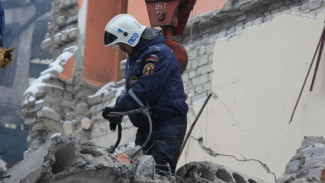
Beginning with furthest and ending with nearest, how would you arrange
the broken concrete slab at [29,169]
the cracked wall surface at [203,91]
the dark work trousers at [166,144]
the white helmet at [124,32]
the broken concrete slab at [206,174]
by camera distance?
the cracked wall surface at [203,91] → the white helmet at [124,32] → the dark work trousers at [166,144] → the broken concrete slab at [206,174] → the broken concrete slab at [29,169]

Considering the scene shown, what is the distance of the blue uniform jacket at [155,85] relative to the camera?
5547mm

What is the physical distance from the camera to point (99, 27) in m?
11.4

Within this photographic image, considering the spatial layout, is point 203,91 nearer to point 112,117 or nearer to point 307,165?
point 307,165

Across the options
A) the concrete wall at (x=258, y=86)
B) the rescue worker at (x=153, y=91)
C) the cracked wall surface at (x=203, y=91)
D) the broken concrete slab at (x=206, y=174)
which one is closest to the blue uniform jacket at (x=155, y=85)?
the rescue worker at (x=153, y=91)

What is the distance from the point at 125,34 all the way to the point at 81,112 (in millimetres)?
5432

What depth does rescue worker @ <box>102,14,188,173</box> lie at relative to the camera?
554cm

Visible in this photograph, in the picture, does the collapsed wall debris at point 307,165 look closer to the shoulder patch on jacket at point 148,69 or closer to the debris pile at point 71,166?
the shoulder patch on jacket at point 148,69

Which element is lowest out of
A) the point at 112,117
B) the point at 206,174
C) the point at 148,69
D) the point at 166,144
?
the point at 206,174

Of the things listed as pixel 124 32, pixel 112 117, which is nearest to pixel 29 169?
pixel 112 117

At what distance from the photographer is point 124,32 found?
5.77 meters

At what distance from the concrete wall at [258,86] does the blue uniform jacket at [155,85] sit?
2.32m

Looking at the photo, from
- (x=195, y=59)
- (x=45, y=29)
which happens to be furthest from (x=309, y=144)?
(x=45, y=29)

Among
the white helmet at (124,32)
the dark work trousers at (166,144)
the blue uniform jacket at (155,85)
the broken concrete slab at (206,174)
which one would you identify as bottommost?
the broken concrete slab at (206,174)

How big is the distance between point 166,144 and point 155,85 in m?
0.38
